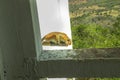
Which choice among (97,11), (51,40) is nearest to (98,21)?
(97,11)

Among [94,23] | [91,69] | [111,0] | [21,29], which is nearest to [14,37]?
[21,29]

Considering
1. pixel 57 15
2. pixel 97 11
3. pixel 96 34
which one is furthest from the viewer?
pixel 57 15

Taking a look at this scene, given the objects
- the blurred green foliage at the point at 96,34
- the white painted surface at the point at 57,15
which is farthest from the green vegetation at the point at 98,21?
the white painted surface at the point at 57,15

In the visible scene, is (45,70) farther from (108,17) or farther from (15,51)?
(108,17)

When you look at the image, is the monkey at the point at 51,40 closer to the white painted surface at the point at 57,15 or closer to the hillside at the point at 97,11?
the hillside at the point at 97,11

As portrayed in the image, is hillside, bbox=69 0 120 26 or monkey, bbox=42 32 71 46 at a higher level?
hillside, bbox=69 0 120 26

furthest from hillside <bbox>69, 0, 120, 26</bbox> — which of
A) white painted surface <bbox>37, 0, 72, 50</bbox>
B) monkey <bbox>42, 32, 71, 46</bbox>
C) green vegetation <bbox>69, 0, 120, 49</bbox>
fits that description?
white painted surface <bbox>37, 0, 72, 50</bbox>

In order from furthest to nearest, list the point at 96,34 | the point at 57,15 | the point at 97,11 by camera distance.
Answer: the point at 57,15
the point at 96,34
the point at 97,11

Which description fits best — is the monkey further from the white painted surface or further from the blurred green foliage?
the white painted surface

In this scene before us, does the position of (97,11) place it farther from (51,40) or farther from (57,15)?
(57,15)
